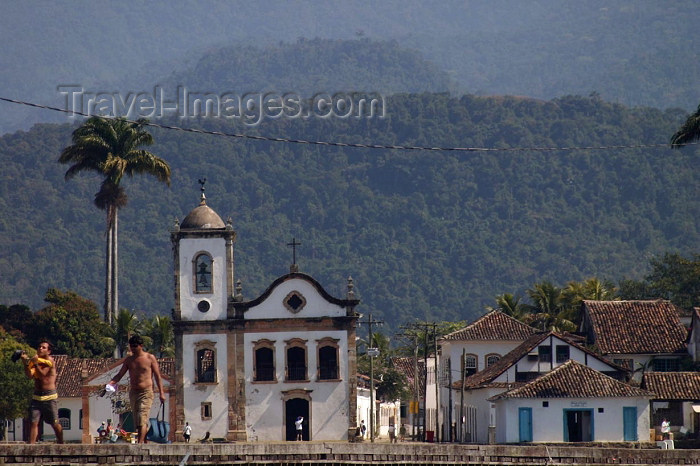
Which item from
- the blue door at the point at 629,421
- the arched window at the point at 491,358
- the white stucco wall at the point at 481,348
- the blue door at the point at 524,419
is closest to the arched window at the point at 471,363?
the white stucco wall at the point at 481,348

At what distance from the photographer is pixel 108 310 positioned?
95.4 metres

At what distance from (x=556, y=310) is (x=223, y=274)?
127 feet

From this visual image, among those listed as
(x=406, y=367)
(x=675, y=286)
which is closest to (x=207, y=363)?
(x=675, y=286)

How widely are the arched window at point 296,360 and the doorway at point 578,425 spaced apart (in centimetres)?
1255

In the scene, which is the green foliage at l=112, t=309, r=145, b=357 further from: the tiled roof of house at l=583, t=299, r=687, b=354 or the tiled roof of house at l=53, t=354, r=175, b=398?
the tiled roof of house at l=583, t=299, r=687, b=354

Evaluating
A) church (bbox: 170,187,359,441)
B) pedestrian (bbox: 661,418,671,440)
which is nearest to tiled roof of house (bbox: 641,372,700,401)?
pedestrian (bbox: 661,418,671,440)

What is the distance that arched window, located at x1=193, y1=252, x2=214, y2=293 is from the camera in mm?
67438

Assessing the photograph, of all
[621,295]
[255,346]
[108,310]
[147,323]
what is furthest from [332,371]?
[621,295]

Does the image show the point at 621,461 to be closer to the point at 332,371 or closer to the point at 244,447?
the point at 244,447

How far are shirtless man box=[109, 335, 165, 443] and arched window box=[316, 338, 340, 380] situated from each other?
1657 inches

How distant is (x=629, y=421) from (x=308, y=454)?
37.8m

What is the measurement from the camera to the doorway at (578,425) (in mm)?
60531

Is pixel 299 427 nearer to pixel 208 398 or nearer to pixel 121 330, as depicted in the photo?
pixel 208 398

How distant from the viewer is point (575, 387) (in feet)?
198
